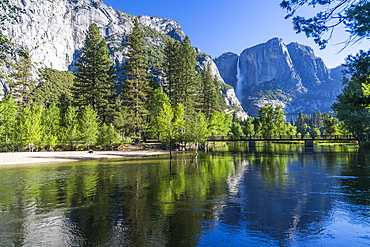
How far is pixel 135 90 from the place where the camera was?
5619 cm

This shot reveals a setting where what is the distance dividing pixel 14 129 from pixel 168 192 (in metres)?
45.7

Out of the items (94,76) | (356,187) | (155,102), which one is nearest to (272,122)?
(155,102)

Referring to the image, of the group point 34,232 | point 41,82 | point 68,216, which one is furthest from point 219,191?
point 41,82

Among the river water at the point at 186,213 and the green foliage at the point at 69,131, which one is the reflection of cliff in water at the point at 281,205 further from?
the green foliage at the point at 69,131

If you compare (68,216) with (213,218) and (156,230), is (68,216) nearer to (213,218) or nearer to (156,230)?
(156,230)

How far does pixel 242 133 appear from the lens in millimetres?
126500

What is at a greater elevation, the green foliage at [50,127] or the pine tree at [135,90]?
the pine tree at [135,90]

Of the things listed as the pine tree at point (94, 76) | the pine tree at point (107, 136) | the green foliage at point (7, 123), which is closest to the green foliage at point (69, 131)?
the pine tree at point (94, 76)

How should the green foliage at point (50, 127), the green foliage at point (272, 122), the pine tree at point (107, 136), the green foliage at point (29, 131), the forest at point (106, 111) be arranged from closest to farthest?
1. the green foliage at point (29, 131)
2. the forest at point (106, 111)
3. the green foliage at point (50, 127)
4. the pine tree at point (107, 136)
5. the green foliage at point (272, 122)

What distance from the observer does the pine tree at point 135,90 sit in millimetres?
55531

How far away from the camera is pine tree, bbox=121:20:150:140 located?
55531mm

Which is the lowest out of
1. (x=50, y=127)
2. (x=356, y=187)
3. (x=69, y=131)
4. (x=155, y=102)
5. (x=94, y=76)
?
(x=356, y=187)

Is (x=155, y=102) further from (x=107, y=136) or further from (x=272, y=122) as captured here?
(x=272, y=122)

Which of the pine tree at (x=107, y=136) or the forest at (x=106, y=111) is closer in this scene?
the forest at (x=106, y=111)
